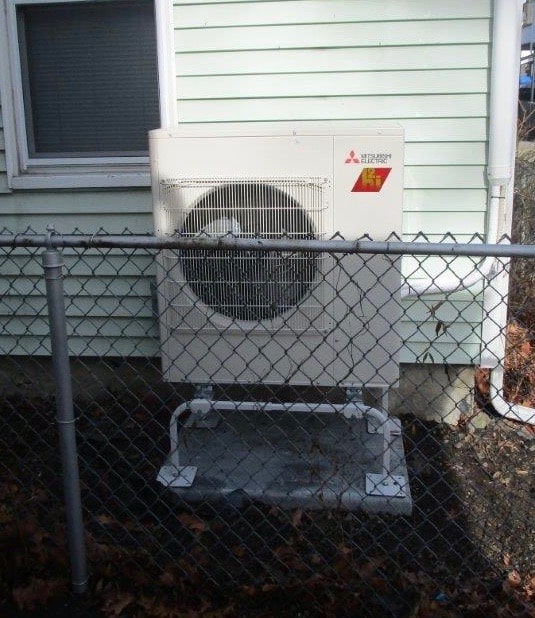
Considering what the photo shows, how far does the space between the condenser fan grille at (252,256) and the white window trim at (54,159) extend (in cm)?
119

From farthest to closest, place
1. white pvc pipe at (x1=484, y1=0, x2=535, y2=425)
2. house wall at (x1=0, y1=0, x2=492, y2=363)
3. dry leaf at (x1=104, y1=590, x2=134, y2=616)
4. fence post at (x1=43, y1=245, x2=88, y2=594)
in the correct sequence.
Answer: house wall at (x1=0, y1=0, x2=492, y2=363)
white pvc pipe at (x1=484, y1=0, x2=535, y2=425)
dry leaf at (x1=104, y1=590, x2=134, y2=616)
fence post at (x1=43, y1=245, x2=88, y2=594)

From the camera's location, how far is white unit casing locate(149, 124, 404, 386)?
3.00 meters

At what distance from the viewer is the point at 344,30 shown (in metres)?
3.87

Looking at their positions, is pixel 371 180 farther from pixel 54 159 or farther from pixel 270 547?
pixel 54 159

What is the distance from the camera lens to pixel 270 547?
297 centimetres

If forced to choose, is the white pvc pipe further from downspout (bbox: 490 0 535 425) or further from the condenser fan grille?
the condenser fan grille

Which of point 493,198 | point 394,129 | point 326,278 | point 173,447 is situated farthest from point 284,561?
point 493,198

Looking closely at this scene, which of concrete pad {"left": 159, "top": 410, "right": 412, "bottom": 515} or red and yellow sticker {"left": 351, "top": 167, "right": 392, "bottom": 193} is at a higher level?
red and yellow sticker {"left": 351, "top": 167, "right": 392, "bottom": 193}

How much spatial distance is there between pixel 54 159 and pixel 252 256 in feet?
6.41

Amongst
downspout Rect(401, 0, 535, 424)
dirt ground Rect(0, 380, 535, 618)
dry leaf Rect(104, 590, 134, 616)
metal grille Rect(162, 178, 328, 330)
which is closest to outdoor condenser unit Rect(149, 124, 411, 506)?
metal grille Rect(162, 178, 328, 330)

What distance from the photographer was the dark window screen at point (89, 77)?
4.18m

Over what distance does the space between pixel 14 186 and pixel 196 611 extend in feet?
9.05

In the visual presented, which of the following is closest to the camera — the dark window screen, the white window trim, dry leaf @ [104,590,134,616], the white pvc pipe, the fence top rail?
the fence top rail

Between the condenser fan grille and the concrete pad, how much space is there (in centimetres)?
52
